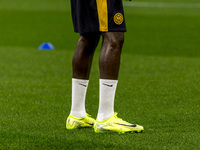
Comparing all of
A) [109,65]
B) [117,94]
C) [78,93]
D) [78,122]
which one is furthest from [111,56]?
[117,94]

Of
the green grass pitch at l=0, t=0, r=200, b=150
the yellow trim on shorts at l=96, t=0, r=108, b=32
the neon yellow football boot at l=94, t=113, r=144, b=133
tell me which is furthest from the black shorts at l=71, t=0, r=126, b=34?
the green grass pitch at l=0, t=0, r=200, b=150

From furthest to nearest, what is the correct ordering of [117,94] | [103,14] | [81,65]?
[117,94], [81,65], [103,14]

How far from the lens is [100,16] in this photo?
3986 millimetres

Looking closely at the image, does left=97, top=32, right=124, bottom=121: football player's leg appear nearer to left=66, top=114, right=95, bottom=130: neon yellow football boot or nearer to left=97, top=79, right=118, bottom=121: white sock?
left=97, top=79, right=118, bottom=121: white sock

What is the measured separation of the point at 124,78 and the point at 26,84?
59.7 inches

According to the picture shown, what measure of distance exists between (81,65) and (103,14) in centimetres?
51

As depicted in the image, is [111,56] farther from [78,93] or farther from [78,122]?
[78,122]

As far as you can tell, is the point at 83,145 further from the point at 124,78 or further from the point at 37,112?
the point at 124,78

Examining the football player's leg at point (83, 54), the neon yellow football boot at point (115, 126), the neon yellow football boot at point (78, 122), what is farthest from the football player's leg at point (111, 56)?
the neon yellow football boot at point (78, 122)

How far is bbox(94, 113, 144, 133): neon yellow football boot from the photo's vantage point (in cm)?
399

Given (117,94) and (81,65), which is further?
(117,94)

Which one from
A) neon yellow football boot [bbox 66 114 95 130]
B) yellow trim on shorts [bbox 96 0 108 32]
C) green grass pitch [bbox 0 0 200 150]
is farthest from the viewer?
neon yellow football boot [bbox 66 114 95 130]

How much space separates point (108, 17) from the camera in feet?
13.0

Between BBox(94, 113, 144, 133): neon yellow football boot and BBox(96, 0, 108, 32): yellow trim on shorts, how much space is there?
0.73 m
